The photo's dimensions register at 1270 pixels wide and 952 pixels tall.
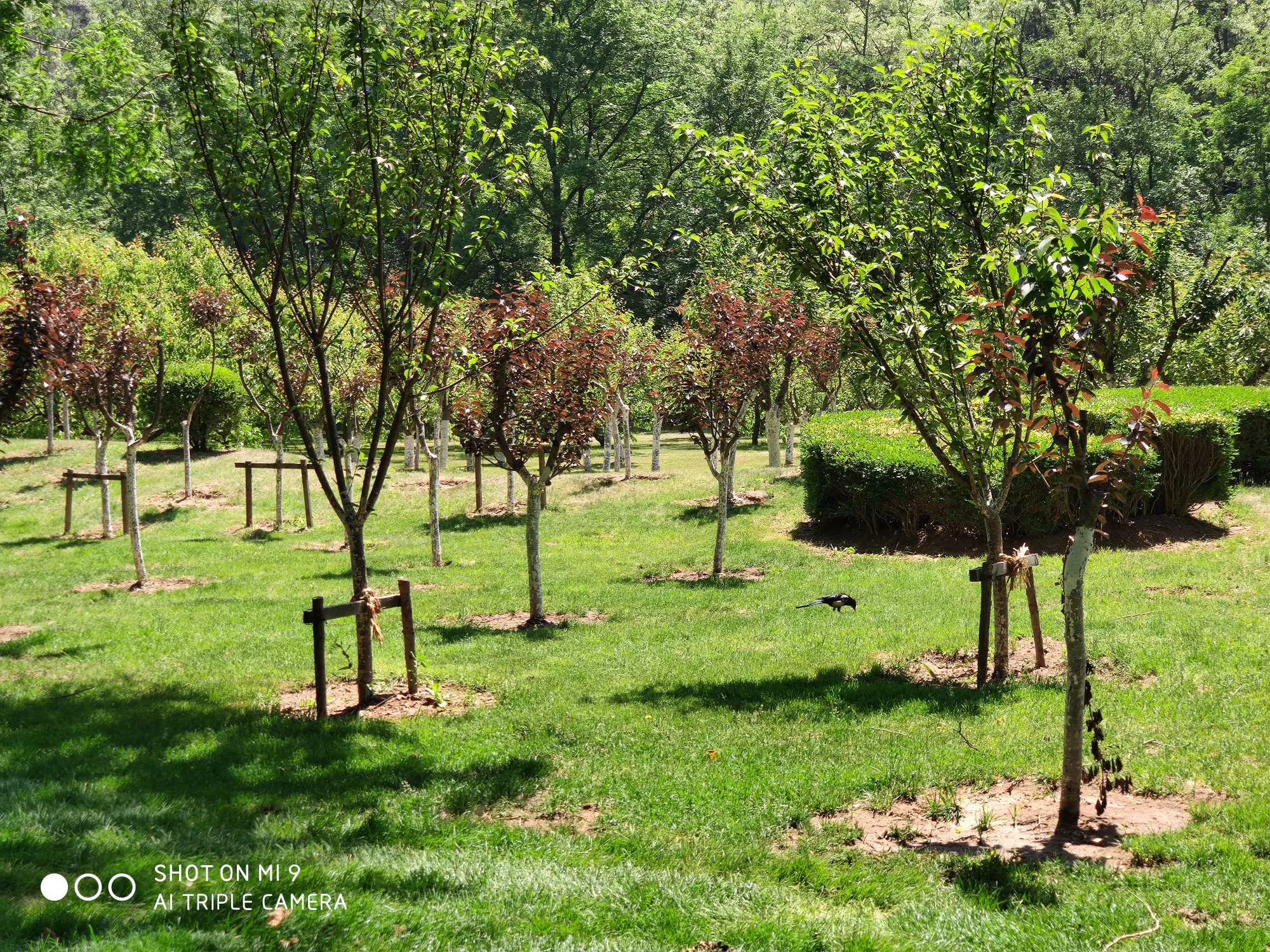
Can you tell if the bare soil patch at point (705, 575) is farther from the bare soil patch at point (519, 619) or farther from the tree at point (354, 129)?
the tree at point (354, 129)

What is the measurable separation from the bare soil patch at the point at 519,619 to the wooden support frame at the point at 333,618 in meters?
3.32

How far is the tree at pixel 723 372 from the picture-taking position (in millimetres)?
16062

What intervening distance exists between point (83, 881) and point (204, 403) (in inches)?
1155

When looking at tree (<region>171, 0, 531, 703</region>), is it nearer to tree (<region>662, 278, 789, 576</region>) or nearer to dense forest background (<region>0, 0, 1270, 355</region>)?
tree (<region>662, 278, 789, 576</region>)

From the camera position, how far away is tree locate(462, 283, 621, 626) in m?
12.9

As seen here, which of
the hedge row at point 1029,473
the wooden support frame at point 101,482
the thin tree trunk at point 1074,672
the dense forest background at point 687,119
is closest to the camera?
the thin tree trunk at point 1074,672

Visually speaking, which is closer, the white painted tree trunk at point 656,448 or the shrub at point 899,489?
the shrub at point 899,489

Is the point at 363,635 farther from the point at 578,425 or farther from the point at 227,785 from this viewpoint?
the point at 578,425

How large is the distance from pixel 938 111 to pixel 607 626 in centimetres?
701

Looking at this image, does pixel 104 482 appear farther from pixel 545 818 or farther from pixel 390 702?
pixel 545 818

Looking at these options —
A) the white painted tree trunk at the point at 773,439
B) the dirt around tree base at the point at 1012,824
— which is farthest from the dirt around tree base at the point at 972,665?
the white painted tree trunk at the point at 773,439

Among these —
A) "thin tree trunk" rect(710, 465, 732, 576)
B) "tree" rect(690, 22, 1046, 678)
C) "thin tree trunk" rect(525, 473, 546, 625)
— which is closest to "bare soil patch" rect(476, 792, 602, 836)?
"tree" rect(690, 22, 1046, 678)

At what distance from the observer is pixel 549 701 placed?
9156mm

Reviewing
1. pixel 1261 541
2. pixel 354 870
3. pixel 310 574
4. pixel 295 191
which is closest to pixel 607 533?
pixel 310 574
